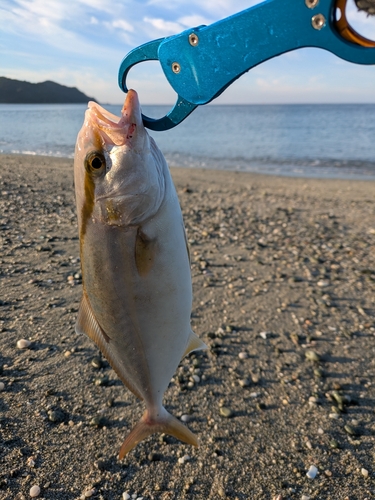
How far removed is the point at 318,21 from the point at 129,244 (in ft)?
4.16

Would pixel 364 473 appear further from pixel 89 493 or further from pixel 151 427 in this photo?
pixel 89 493

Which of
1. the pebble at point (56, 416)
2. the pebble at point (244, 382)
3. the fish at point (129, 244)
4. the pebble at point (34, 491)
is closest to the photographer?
the fish at point (129, 244)

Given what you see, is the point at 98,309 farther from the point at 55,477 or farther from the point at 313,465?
the point at 313,465

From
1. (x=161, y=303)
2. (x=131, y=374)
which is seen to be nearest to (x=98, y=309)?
(x=161, y=303)

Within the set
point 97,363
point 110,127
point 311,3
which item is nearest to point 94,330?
point 110,127

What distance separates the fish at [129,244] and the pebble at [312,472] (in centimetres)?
181

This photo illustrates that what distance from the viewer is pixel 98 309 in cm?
204

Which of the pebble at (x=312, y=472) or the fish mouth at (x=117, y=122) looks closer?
the fish mouth at (x=117, y=122)

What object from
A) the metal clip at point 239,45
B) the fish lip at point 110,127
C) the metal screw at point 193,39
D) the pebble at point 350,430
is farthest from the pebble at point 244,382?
the metal screw at point 193,39

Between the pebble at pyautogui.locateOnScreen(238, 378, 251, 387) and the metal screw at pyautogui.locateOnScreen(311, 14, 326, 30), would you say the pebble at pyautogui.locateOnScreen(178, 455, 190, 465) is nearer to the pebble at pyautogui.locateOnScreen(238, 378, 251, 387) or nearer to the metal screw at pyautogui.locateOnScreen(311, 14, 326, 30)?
the pebble at pyautogui.locateOnScreen(238, 378, 251, 387)

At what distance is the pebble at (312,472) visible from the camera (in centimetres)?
316

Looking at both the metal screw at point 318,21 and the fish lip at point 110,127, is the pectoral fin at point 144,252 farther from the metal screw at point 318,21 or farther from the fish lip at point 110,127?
the metal screw at point 318,21

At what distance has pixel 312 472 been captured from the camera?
10.4 feet

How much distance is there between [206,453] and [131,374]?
5.08 ft
